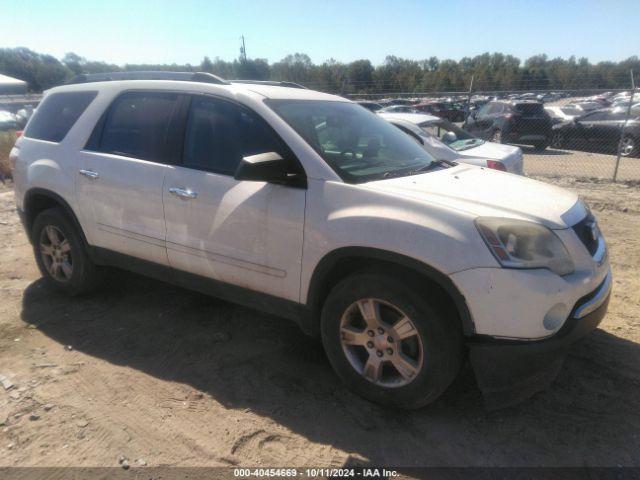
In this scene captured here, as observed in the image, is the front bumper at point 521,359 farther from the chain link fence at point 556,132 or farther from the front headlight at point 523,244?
the chain link fence at point 556,132

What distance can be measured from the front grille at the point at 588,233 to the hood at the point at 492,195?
0.04 meters

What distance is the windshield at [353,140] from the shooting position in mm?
3055

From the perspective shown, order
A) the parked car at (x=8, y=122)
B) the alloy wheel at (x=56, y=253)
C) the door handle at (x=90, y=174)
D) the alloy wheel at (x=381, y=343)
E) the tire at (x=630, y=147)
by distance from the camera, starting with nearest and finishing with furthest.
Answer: the alloy wheel at (x=381, y=343)
the door handle at (x=90, y=174)
the alloy wheel at (x=56, y=253)
the tire at (x=630, y=147)
the parked car at (x=8, y=122)

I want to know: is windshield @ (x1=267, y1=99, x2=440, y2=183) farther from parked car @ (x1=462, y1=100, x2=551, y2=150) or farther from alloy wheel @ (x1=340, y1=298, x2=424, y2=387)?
parked car @ (x1=462, y1=100, x2=551, y2=150)

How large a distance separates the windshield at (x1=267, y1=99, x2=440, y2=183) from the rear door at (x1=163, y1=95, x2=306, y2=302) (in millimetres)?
229

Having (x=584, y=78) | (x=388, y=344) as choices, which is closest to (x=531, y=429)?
(x=388, y=344)

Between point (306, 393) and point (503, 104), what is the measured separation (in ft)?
48.6

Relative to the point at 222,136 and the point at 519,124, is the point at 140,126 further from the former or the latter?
the point at 519,124

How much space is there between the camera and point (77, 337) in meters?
3.80

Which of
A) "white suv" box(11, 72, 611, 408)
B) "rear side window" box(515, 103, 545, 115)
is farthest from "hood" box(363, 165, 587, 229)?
"rear side window" box(515, 103, 545, 115)

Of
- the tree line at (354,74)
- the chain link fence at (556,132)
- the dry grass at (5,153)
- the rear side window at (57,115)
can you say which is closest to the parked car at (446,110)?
the tree line at (354,74)

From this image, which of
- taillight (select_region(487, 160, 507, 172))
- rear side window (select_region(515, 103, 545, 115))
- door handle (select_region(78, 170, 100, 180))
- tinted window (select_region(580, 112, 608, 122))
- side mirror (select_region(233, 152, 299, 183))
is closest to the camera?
side mirror (select_region(233, 152, 299, 183))

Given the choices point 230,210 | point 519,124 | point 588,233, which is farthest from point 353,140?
point 519,124

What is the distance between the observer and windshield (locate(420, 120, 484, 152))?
816 centimetres
